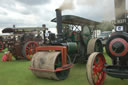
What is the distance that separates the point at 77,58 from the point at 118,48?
1.95m

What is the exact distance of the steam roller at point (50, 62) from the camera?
299cm

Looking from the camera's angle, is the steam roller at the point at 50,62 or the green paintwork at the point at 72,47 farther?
the green paintwork at the point at 72,47

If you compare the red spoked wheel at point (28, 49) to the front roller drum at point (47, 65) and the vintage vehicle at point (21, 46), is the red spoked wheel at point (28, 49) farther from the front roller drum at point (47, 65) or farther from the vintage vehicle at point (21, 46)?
the front roller drum at point (47, 65)

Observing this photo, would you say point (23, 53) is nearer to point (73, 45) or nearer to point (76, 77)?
point (73, 45)

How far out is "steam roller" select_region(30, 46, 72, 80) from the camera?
2.99 meters

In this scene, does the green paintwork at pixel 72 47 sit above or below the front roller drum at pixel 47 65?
above

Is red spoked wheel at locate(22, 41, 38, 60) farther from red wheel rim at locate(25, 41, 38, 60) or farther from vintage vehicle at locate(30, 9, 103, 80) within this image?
vintage vehicle at locate(30, 9, 103, 80)

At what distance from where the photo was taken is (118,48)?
7.91ft

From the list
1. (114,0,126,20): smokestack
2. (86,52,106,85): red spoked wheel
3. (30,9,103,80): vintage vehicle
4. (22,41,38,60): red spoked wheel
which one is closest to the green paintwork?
(30,9,103,80): vintage vehicle

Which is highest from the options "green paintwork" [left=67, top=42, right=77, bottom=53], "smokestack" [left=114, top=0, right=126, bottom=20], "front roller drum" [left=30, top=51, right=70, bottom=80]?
"smokestack" [left=114, top=0, right=126, bottom=20]

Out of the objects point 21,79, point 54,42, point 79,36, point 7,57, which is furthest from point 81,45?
point 7,57

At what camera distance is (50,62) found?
299cm

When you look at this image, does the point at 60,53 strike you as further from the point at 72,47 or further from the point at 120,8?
the point at 120,8

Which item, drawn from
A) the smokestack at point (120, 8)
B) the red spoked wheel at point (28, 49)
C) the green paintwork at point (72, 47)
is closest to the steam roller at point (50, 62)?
the green paintwork at point (72, 47)
